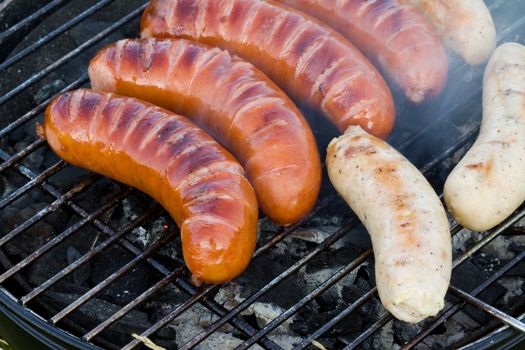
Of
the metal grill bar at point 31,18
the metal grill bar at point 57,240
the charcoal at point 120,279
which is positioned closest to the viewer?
the metal grill bar at point 57,240

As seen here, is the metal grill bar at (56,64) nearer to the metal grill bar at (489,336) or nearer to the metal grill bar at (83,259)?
the metal grill bar at (83,259)

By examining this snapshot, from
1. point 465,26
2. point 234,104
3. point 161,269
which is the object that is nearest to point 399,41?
point 465,26

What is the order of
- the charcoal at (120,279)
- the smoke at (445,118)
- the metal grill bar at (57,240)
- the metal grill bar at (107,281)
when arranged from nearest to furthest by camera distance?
the metal grill bar at (107,281) < the metal grill bar at (57,240) < the charcoal at (120,279) < the smoke at (445,118)

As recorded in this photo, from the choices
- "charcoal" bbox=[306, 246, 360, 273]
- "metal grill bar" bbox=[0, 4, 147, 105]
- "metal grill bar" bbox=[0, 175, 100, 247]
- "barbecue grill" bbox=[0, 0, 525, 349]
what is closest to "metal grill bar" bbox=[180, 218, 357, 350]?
"barbecue grill" bbox=[0, 0, 525, 349]

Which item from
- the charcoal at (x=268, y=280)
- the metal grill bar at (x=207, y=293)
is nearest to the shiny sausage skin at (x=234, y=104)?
the metal grill bar at (x=207, y=293)

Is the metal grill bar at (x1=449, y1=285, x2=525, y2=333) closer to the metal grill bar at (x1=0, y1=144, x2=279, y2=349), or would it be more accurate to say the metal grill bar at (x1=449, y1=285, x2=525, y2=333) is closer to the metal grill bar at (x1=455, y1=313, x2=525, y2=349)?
the metal grill bar at (x1=455, y1=313, x2=525, y2=349)
